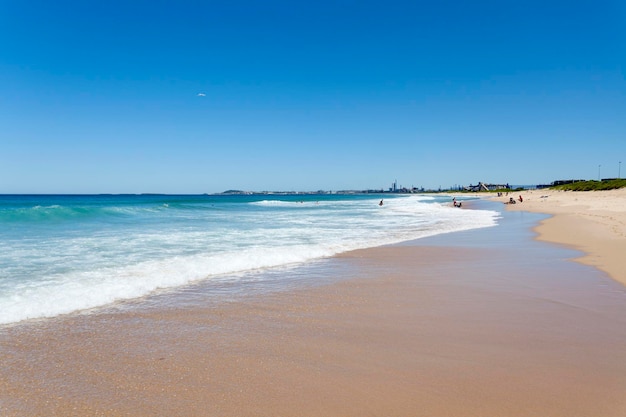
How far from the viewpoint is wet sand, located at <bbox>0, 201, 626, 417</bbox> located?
11.1 ft

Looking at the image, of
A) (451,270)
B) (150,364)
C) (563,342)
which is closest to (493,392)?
(563,342)

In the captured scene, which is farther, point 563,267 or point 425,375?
point 563,267

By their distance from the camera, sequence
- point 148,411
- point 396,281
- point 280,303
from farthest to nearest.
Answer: point 396,281 < point 280,303 < point 148,411

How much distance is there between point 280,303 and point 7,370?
11.7 ft

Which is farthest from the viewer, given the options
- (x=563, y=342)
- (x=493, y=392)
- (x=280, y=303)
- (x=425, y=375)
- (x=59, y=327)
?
(x=280, y=303)

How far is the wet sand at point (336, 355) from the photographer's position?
3.38 metres

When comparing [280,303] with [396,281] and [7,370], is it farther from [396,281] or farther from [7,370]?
[7,370]

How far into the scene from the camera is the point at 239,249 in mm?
12805

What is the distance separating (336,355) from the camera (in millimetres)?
4355

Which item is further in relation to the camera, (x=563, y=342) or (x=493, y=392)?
(x=563, y=342)

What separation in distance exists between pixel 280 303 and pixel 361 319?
1508 millimetres

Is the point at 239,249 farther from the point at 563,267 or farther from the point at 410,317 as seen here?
the point at 563,267

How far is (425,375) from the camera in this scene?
386 cm

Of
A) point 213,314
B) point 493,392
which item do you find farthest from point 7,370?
point 493,392
